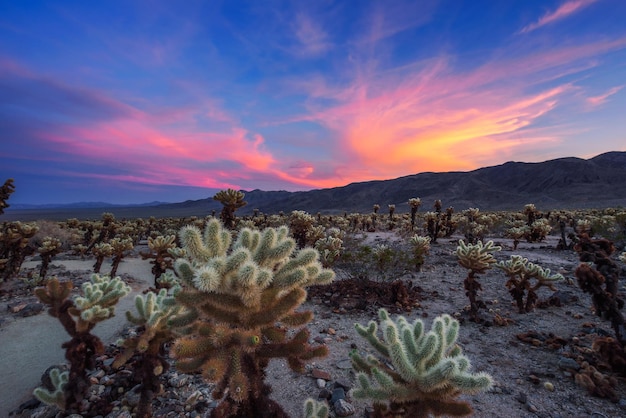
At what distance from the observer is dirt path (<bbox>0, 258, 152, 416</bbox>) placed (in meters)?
4.27

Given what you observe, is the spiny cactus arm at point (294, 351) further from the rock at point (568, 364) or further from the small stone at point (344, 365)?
the rock at point (568, 364)

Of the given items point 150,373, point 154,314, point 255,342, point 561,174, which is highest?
point 561,174

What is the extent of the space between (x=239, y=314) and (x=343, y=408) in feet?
7.94

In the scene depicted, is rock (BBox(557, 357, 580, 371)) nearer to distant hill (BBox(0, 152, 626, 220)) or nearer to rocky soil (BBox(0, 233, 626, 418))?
rocky soil (BBox(0, 233, 626, 418))

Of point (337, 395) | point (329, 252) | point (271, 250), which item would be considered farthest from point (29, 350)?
point (329, 252)

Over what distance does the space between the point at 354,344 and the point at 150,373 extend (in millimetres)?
3381

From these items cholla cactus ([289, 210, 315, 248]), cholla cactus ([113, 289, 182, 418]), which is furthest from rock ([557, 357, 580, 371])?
cholla cactus ([289, 210, 315, 248])

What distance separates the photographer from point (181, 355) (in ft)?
6.75

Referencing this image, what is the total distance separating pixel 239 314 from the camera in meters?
2.24

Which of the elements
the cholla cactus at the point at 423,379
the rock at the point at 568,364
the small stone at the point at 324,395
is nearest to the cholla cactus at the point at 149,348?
the small stone at the point at 324,395

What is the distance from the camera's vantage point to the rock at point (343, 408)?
147 inches

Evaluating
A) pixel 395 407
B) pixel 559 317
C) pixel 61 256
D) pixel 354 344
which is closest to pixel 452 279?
pixel 559 317

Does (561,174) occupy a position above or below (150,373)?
above

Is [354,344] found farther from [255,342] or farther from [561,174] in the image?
[561,174]
